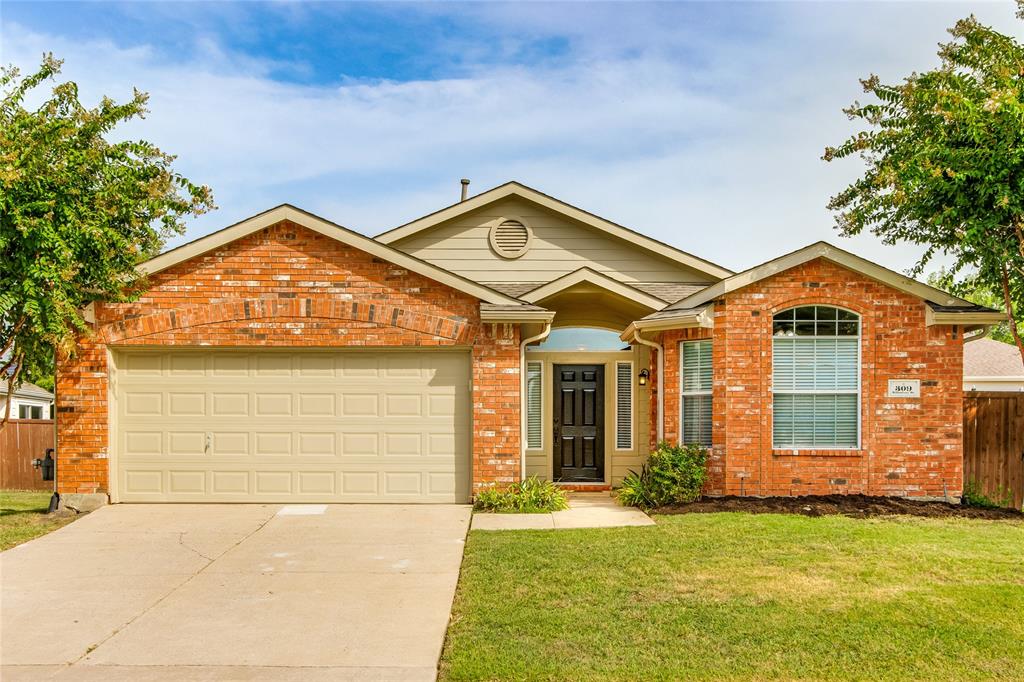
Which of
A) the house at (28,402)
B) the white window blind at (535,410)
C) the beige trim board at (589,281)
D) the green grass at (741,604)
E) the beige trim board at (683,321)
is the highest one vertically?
the beige trim board at (589,281)

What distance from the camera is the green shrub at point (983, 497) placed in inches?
433

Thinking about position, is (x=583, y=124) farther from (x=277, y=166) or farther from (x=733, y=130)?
(x=277, y=166)

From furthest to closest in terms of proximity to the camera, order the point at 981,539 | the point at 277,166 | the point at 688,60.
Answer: the point at 277,166 → the point at 688,60 → the point at 981,539

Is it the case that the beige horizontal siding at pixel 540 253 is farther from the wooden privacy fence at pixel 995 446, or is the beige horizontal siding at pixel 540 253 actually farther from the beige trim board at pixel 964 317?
the wooden privacy fence at pixel 995 446

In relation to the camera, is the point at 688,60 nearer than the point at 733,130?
Yes

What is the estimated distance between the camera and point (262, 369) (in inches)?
430

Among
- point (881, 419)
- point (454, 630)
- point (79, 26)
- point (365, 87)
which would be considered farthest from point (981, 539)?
point (79, 26)

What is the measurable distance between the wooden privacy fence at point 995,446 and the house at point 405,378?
2.79 ft

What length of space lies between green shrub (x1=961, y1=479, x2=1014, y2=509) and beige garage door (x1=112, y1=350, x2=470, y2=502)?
736 centimetres

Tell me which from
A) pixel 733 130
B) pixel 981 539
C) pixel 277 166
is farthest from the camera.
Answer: pixel 277 166

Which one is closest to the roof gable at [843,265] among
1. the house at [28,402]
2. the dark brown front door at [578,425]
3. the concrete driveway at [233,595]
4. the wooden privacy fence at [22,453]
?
the dark brown front door at [578,425]

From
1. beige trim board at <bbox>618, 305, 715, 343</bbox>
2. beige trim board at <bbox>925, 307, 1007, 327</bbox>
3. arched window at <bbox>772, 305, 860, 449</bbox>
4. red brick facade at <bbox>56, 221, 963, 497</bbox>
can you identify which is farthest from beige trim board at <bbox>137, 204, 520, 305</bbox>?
beige trim board at <bbox>925, 307, 1007, 327</bbox>

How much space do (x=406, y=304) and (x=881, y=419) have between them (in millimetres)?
6960

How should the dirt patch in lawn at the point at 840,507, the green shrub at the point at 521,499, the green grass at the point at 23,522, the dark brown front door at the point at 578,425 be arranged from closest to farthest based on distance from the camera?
1. the green grass at the point at 23,522
2. the dirt patch in lawn at the point at 840,507
3. the green shrub at the point at 521,499
4. the dark brown front door at the point at 578,425
